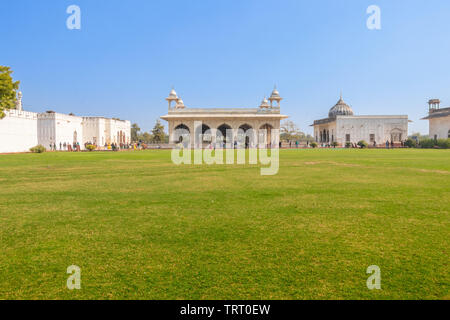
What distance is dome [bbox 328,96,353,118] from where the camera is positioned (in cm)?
4722

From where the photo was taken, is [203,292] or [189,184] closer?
[203,292]

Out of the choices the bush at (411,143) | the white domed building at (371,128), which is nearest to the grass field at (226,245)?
the bush at (411,143)

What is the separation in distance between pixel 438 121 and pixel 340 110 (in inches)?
523

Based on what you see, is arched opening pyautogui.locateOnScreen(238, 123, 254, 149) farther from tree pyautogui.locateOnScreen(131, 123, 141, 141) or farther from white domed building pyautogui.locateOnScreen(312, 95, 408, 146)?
tree pyautogui.locateOnScreen(131, 123, 141, 141)

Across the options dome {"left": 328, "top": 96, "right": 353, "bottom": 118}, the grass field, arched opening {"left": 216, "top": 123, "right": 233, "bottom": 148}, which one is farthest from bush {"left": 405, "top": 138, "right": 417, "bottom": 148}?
the grass field

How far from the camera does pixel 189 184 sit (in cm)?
628

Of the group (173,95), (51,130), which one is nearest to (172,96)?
(173,95)

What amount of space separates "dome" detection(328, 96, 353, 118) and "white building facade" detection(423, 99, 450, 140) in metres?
10.7

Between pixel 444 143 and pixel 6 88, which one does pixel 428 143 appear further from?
pixel 6 88
